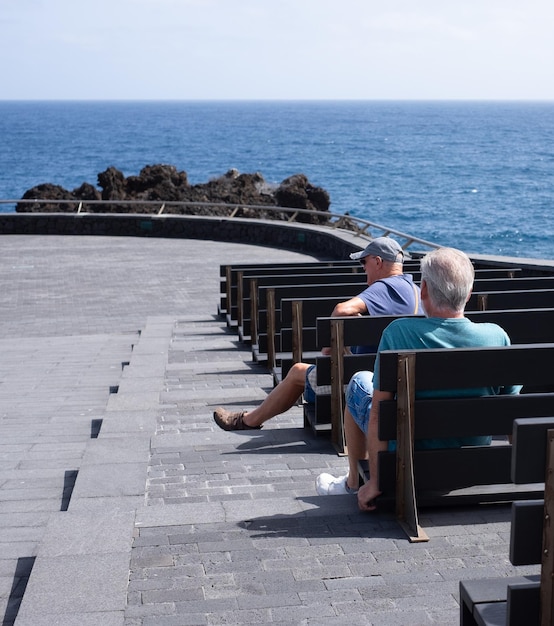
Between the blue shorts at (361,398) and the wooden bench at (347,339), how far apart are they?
823 mm

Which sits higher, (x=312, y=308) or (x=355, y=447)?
(x=312, y=308)

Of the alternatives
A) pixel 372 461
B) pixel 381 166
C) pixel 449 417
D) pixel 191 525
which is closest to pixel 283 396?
pixel 372 461

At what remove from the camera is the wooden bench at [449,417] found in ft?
14.5

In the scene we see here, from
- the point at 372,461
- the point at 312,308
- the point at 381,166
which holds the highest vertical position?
the point at 312,308

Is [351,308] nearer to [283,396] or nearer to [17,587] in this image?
[283,396]

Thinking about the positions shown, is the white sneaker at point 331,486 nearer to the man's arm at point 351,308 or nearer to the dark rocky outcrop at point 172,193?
the man's arm at point 351,308

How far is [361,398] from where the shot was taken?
16.5 ft

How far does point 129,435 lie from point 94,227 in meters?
23.2

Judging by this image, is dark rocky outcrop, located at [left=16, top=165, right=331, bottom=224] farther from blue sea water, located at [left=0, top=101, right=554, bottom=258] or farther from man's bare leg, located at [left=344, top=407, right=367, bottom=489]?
man's bare leg, located at [left=344, top=407, right=367, bottom=489]

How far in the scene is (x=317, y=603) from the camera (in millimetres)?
3770

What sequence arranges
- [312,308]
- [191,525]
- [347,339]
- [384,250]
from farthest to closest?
[312,308] < [384,250] < [347,339] < [191,525]

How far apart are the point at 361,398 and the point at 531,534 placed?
82.6 inches

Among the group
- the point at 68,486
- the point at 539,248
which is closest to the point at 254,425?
the point at 68,486

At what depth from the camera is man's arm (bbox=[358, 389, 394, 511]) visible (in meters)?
4.62
